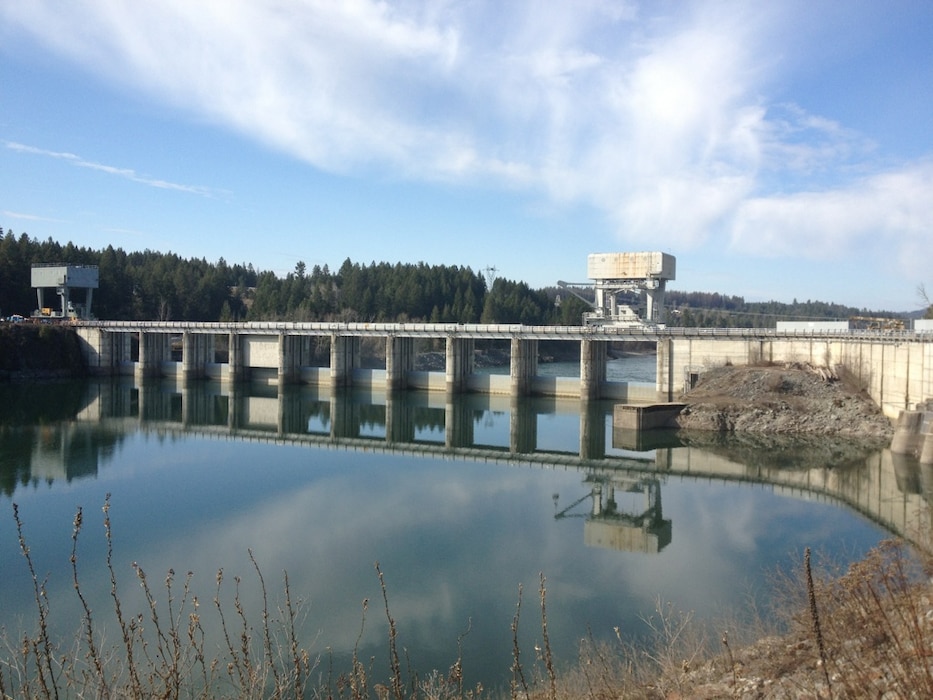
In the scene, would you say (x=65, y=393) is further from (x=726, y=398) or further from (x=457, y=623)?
(x=457, y=623)

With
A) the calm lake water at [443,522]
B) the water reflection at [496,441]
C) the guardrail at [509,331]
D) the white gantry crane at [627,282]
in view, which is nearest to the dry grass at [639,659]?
the calm lake water at [443,522]

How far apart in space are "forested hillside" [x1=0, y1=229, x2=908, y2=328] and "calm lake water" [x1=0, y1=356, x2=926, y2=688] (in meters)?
39.4

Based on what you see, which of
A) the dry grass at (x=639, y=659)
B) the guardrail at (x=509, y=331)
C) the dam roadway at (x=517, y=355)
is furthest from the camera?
the guardrail at (x=509, y=331)

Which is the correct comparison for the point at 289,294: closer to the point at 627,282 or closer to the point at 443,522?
the point at 627,282

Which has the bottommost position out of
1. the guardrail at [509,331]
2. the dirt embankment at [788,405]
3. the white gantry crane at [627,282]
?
the dirt embankment at [788,405]

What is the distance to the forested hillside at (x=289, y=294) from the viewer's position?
74.6 metres

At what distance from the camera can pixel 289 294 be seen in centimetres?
9044

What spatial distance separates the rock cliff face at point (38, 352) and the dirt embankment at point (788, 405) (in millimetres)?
49668

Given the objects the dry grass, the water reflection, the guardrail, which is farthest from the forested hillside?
the dry grass

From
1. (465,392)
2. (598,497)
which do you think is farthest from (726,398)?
(465,392)

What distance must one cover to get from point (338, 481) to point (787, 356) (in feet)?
89.7

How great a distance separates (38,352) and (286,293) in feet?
116

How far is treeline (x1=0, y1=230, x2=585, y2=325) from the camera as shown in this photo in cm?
7425

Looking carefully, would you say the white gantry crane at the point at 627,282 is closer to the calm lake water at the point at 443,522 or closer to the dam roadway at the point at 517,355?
the dam roadway at the point at 517,355
